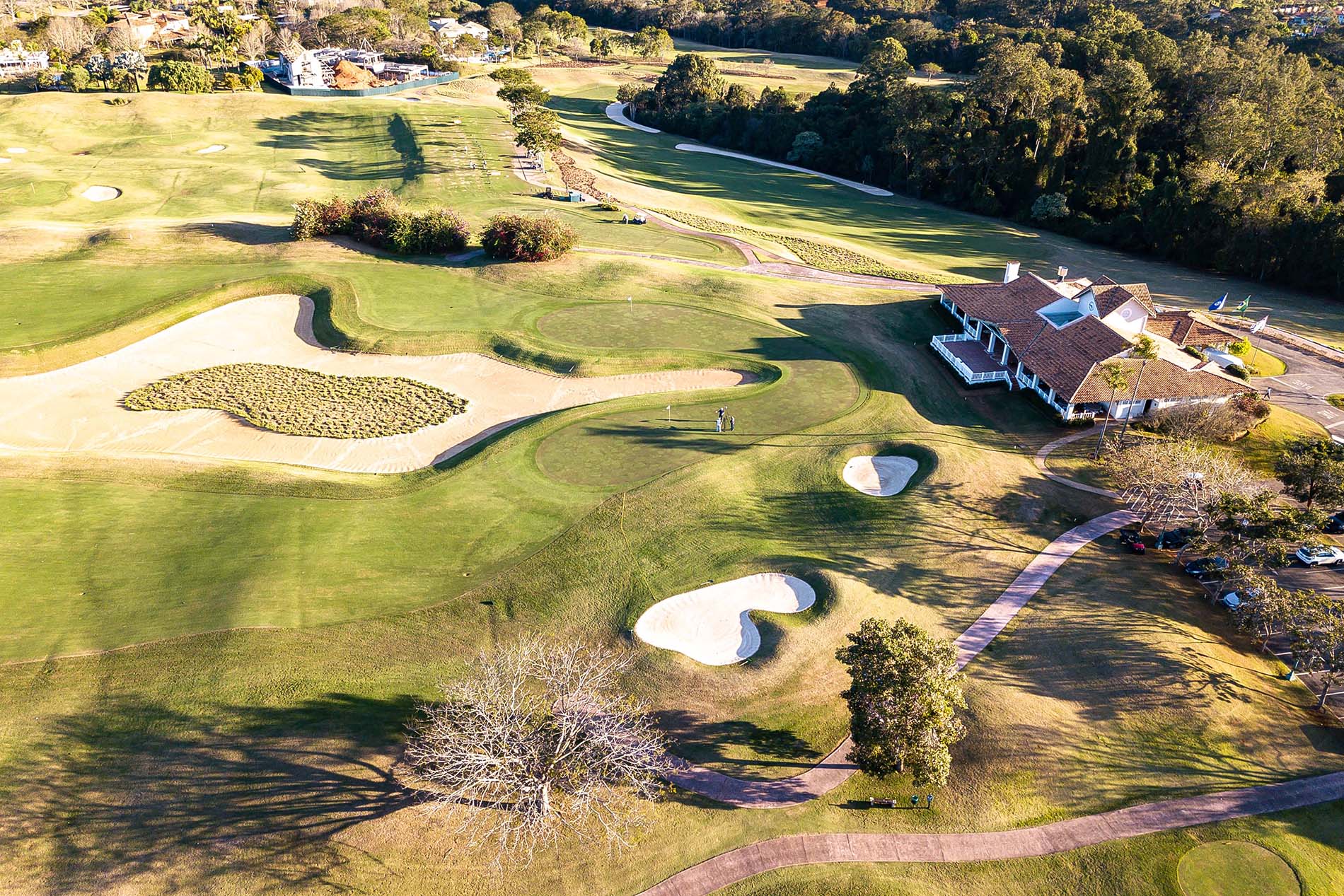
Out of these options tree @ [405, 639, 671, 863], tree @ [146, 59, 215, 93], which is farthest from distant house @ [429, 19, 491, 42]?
tree @ [405, 639, 671, 863]

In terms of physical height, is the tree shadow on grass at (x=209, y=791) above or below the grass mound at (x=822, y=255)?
below

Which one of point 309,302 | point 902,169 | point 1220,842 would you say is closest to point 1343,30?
point 902,169

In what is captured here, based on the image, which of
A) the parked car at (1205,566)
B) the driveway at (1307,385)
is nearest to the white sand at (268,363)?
the parked car at (1205,566)

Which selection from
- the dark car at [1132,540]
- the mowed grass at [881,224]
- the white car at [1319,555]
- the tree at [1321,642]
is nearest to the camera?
the tree at [1321,642]

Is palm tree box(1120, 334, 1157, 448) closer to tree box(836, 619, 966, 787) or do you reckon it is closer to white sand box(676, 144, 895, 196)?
tree box(836, 619, 966, 787)

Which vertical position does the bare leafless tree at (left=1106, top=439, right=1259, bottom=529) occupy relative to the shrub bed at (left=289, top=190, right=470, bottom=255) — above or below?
below

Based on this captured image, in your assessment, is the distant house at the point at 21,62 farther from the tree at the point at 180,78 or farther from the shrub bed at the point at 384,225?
the shrub bed at the point at 384,225

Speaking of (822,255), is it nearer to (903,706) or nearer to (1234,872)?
(903,706)
